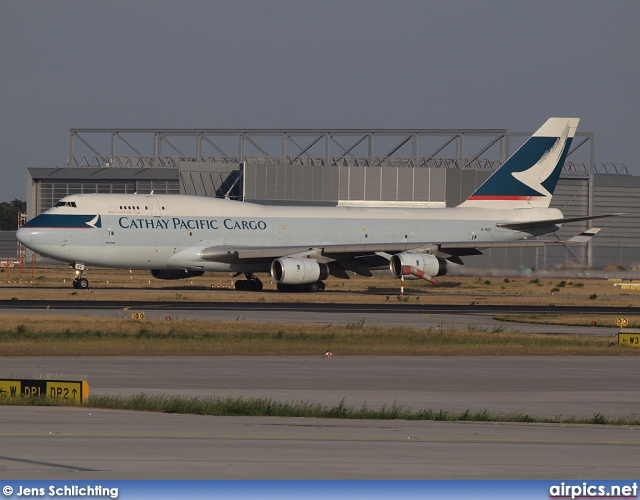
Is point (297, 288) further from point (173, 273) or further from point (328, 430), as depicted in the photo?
point (328, 430)

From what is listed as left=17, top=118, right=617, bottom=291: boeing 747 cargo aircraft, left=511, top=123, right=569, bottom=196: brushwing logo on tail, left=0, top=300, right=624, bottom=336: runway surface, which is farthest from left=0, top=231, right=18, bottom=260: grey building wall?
left=0, top=300, right=624, bottom=336: runway surface

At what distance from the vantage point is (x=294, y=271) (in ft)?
175

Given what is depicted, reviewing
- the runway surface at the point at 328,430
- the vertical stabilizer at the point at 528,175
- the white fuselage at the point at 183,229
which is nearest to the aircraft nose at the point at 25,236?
the white fuselage at the point at 183,229

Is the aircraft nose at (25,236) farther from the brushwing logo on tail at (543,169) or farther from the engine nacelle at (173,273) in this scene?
the brushwing logo on tail at (543,169)

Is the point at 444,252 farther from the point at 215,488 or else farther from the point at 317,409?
the point at 215,488

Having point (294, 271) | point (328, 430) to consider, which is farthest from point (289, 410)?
point (294, 271)

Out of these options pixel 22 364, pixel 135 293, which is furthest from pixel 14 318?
pixel 135 293

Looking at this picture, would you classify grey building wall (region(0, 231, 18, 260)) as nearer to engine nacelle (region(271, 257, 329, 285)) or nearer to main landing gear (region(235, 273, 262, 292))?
main landing gear (region(235, 273, 262, 292))

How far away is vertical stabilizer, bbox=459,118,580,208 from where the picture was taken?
215ft

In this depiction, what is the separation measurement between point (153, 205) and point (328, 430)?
41.5 metres

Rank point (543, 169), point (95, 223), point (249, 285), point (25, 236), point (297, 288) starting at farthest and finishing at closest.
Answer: point (543, 169) → point (249, 285) → point (297, 288) → point (95, 223) → point (25, 236)

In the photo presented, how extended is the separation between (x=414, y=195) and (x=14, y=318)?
66.9m

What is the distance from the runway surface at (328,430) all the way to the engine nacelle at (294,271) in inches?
1082

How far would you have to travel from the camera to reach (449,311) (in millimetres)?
43594
